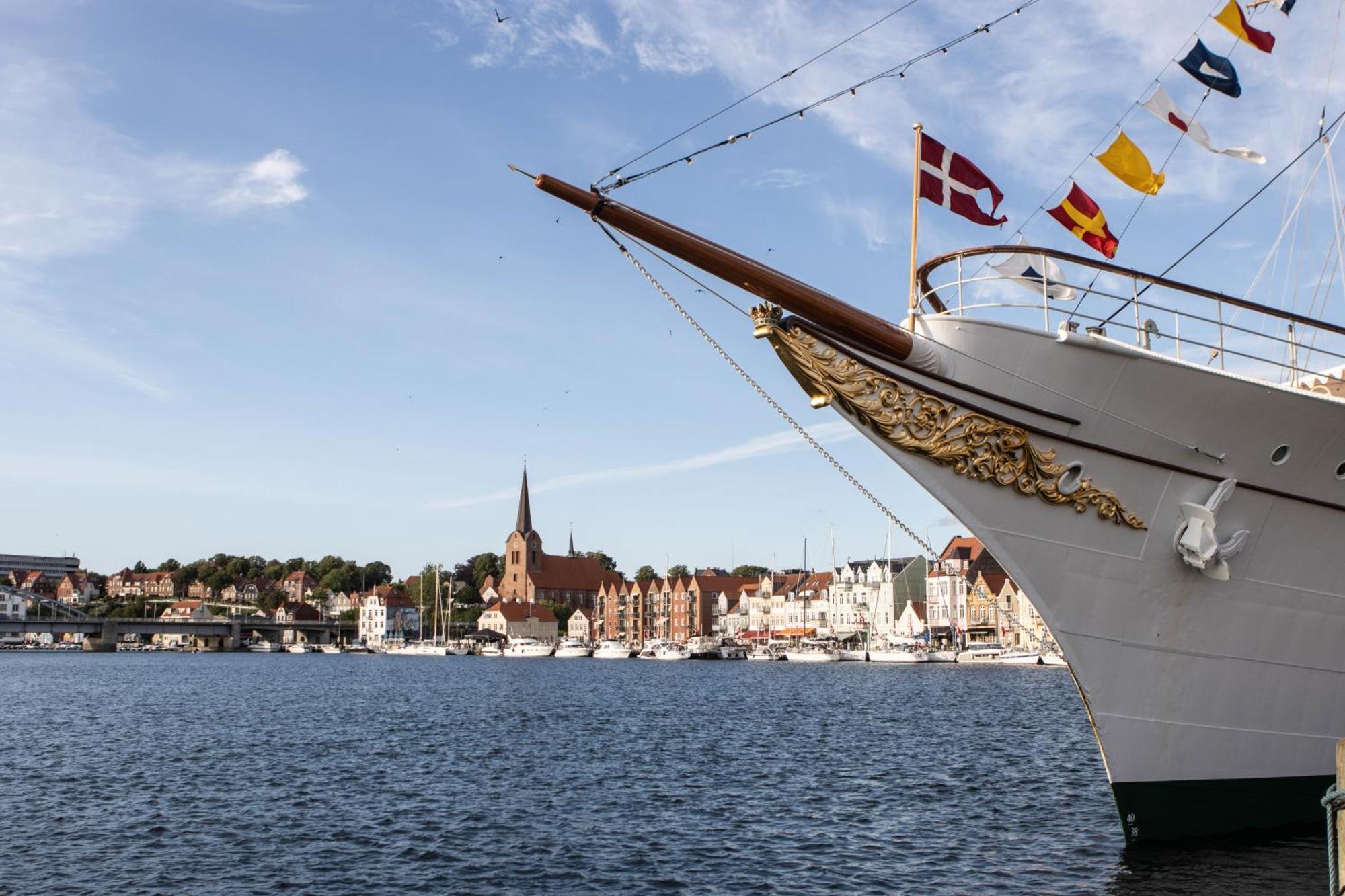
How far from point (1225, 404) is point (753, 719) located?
29160 mm

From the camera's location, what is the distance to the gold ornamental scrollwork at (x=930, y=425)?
1155 centimetres

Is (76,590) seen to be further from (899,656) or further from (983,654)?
(983,654)

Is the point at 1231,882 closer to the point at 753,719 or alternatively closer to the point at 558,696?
the point at 753,719

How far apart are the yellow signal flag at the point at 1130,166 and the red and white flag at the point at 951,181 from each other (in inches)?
59.0

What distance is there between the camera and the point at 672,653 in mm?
115312

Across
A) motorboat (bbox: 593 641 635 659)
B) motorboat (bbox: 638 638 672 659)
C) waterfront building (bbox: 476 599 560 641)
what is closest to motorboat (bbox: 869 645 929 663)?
motorboat (bbox: 638 638 672 659)

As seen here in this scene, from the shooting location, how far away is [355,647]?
147m

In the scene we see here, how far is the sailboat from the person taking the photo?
1167cm

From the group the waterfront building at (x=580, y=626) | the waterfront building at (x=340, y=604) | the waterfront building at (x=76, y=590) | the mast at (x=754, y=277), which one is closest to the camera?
the mast at (x=754, y=277)

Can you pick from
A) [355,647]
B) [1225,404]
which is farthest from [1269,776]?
[355,647]

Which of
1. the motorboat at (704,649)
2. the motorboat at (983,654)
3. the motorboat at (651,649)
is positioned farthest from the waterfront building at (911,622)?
the motorboat at (651,649)

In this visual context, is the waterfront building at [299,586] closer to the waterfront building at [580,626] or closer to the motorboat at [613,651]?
the waterfront building at [580,626]

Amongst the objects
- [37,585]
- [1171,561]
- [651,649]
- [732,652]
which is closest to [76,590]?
[37,585]

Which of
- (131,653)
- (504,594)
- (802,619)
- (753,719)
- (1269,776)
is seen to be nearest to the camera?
(1269,776)
